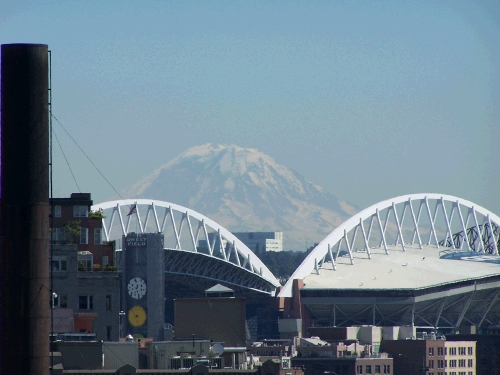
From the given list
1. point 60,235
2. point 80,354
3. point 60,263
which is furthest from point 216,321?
point 80,354

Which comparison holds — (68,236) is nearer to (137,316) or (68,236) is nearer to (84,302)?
(84,302)

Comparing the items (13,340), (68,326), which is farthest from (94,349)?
(13,340)

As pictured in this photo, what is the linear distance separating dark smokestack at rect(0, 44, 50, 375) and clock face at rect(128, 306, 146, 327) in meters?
101

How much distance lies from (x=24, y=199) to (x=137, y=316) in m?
104

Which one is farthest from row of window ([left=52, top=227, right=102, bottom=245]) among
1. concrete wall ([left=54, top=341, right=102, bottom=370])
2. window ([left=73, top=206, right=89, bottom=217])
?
concrete wall ([left=54, top=341, right=102, bottom=370])

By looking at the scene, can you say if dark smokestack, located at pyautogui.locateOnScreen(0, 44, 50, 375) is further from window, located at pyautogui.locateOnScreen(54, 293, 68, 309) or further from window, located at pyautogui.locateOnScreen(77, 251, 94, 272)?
window, located at pyautogui.locateOnScreen(77, 251, 94, 272)

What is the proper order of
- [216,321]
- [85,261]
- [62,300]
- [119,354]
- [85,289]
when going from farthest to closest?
[85,261] → [85,289] → [62,300] → [216,321] → [119,354]

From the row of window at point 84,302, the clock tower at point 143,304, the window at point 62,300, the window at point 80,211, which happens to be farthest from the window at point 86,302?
the clock tower at point 143,304

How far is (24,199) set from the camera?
8950 centimetres

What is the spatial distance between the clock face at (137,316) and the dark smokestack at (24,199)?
333ft

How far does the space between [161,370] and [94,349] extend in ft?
15.8

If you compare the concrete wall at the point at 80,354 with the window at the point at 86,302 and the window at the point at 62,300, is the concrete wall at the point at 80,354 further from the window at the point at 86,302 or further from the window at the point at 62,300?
the window at the point at 86,302

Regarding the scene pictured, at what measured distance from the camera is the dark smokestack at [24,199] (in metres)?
89.1

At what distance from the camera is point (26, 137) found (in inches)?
3536
